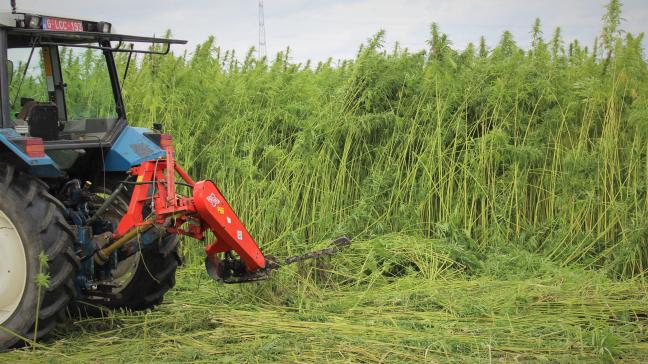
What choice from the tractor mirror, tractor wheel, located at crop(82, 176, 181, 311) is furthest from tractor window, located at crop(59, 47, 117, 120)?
the tractor mirror

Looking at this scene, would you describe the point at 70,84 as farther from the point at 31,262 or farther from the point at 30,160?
the point at 31,262

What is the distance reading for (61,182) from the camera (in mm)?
5422

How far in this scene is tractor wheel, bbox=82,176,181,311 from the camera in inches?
210

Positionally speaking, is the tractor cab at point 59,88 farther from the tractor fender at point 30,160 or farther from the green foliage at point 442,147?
the green foliage at point 442,147

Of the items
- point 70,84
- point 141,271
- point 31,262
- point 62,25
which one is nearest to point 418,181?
point 141,271

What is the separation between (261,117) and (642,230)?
154 inches

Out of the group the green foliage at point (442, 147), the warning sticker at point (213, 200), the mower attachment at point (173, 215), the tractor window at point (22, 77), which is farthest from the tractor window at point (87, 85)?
the green foliage at point (442, 147)

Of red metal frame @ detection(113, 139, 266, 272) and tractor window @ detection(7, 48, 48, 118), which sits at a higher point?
tractor window @ detection(7, 48, 48, 118)

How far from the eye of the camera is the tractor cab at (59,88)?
15.8ft

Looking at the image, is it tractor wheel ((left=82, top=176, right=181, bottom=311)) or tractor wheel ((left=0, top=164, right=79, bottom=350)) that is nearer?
tractor wheel ((left=0, top=164, right=79, bottom=350))

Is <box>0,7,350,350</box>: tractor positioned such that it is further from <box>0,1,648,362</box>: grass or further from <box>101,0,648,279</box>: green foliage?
<box>101,0,648,279</box>: green foliage

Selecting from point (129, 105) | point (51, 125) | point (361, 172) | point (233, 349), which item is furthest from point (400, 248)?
point (129, 105)

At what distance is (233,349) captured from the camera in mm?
4512

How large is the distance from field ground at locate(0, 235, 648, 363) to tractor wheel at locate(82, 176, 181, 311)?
0.39 ft
